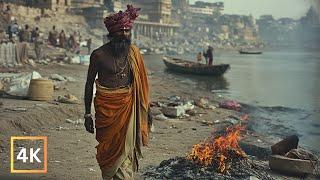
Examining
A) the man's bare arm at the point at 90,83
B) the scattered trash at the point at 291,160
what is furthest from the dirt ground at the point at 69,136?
the scattered trash at the point at 291,160

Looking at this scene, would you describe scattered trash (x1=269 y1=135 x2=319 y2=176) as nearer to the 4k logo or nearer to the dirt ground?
the dirt ground

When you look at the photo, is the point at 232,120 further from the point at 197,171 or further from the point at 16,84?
the point at 197,171

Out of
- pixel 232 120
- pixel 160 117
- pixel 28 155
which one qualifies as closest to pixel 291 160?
pixel 28 155

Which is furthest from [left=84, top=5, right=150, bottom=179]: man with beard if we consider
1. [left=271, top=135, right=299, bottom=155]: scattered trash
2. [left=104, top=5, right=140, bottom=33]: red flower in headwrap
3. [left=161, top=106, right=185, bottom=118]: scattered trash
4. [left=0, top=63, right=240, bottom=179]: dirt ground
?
[left=161, top=106, right=185, bottom=118]: scattered trash

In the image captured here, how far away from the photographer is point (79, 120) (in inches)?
311

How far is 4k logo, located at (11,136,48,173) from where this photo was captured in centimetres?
482

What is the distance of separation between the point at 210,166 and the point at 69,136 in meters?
2.86

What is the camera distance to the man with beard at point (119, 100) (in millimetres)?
3393

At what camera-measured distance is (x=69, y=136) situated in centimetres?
666

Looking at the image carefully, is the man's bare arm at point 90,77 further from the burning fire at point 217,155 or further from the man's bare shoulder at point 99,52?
the burning fire at point 217,155

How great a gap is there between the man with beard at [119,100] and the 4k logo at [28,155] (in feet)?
5.34

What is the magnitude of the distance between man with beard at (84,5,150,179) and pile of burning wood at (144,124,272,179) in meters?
1.06

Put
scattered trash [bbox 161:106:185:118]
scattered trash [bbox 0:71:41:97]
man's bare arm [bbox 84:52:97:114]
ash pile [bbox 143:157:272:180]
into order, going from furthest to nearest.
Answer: scattered trash [bbox 161:106:185:118], scattered trash [bbox 0:71:41:97], ash pile [bbox 143:157:272:180], man's bare arm [bbox 84:52:97:114]

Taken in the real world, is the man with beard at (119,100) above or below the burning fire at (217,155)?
above
